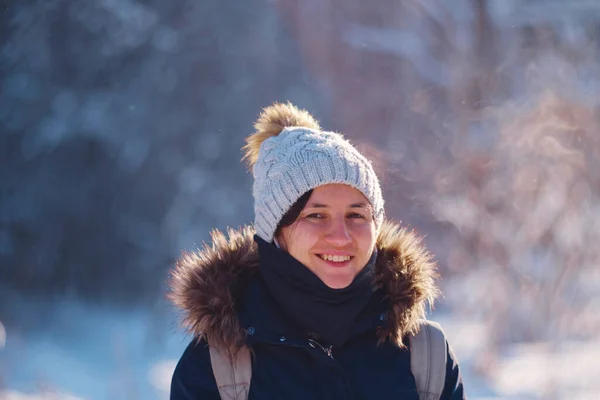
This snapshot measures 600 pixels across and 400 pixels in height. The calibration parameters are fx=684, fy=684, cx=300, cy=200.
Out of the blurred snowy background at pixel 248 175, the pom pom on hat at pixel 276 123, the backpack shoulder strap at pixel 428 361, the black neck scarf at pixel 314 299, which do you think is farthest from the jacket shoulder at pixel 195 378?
the blurred snowy background at pixel 248 175

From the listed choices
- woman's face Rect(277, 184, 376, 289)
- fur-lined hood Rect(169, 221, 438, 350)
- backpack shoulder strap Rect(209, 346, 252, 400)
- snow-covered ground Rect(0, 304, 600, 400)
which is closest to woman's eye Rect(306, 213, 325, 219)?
woman's face Rect(277, 184, 376, 289)

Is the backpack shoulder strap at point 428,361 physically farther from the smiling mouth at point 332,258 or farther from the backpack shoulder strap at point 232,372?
the backpack shoulder strap at point 232,372

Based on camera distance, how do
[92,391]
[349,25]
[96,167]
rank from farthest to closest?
[349,25]
[96,167]
[92,391]

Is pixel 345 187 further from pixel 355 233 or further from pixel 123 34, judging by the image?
pixel 123 34

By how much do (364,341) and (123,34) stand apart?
6.10ft

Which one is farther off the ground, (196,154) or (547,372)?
(196,154)

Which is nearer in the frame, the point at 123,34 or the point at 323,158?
the point at 323,158

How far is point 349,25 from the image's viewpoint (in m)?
2.97

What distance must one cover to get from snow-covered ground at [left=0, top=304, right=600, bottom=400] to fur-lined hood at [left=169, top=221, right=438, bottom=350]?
81 centimetres

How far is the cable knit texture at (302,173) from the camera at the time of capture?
58.8 inches

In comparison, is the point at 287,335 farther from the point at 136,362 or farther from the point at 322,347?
the point at 136,362

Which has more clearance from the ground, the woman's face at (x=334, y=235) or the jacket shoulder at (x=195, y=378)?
the woman's face at (x=334, y=235)

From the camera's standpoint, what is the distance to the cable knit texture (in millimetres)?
1493

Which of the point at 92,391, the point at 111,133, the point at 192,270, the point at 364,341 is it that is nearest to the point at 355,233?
the point at 364,341
